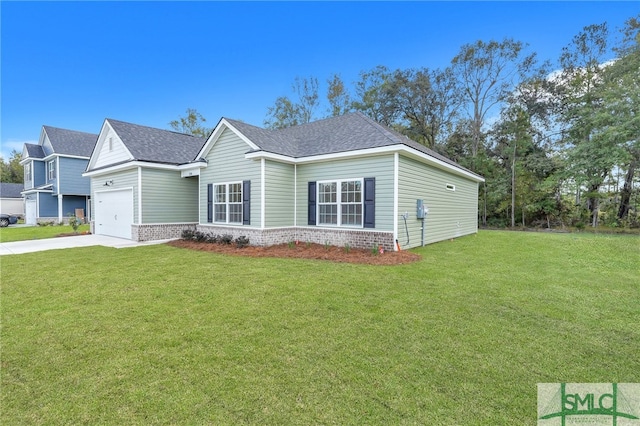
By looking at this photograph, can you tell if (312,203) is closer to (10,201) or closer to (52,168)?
(52,168)

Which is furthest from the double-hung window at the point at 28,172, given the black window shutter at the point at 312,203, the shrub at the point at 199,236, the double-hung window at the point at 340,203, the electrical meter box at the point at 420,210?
the electrical meter box at the point at 420,210

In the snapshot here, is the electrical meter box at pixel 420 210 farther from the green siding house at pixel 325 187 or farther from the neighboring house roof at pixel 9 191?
the neighboring house roof at pixel 9 191

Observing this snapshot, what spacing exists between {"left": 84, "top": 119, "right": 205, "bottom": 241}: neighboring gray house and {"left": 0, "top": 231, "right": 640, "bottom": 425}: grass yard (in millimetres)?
6667

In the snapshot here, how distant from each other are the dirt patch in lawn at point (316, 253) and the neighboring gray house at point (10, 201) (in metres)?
35.8

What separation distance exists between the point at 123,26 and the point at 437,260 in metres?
16.0

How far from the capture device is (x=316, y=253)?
28.5 feet

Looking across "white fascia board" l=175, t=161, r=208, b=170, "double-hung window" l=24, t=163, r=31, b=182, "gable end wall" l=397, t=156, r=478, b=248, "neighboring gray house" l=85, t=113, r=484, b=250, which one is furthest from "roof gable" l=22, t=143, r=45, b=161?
"gable end wall" l=397, t=156, r=478, b=248

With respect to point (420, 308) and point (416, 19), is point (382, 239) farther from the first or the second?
point (416, 19)

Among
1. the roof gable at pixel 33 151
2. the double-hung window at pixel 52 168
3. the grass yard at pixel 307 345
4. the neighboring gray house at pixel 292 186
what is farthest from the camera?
the roof gable at pixel 33 151

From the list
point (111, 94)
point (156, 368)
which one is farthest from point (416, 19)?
point (111, 94)

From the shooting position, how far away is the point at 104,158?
48.4ft

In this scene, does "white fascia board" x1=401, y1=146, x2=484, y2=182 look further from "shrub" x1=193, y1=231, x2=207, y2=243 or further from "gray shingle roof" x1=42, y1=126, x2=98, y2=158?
"gray shingle roof" x1=42, y1=126, x2=98, y2=158

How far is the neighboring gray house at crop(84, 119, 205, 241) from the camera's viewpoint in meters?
12.4

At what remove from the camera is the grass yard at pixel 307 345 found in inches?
86.8
